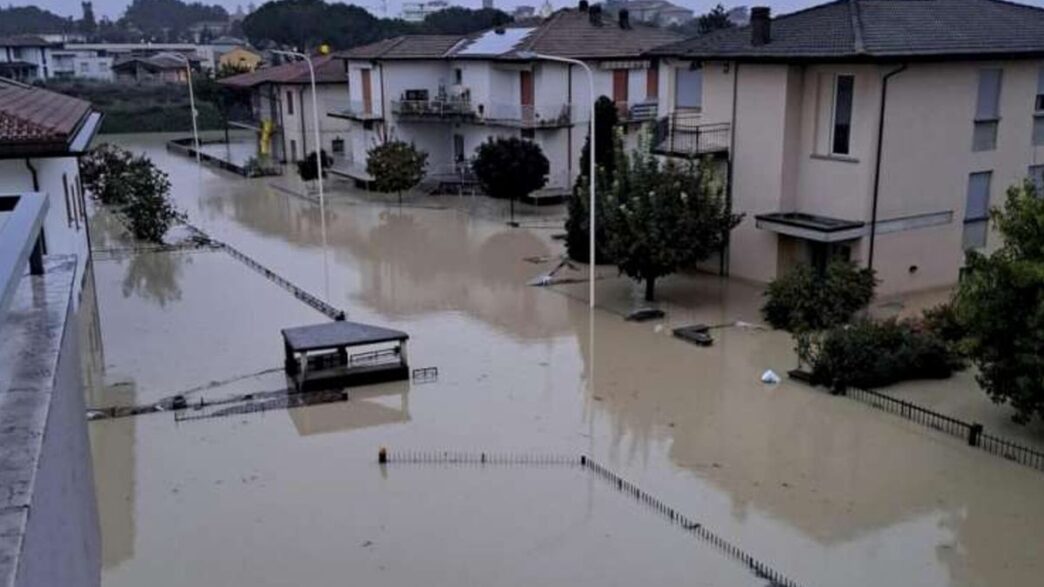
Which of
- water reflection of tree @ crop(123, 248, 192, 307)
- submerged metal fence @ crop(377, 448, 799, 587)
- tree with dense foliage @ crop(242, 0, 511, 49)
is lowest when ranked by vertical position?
water reflection of tree @ crop(123, 248, 192, 307)

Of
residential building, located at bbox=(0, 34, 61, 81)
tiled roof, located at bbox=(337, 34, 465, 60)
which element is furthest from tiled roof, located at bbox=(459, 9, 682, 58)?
residential building, located at bbox=(0, 34, 61, 81)

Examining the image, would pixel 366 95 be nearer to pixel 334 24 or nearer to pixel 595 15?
pixel 595 15

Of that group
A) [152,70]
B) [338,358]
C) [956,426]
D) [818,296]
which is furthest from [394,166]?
[152,70]

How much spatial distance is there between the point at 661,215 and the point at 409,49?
2243 cm

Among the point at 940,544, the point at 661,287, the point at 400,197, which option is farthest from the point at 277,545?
the point at 400,197

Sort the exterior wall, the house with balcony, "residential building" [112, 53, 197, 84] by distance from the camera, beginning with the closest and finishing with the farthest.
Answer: the exterior wall < the house with balcony < "residential building" [112, 53, 197, 84]

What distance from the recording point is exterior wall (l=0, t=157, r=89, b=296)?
1789 centimetres

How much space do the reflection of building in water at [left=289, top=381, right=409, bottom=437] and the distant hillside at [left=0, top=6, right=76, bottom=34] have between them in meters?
183

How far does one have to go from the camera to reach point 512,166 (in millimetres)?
32250

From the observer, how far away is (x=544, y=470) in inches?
504

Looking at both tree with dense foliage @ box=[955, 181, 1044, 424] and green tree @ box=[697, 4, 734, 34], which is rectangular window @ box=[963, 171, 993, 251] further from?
green tree @ box=[697, 4, 734, 34]

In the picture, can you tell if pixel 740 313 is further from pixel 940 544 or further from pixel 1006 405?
pixel 940 544

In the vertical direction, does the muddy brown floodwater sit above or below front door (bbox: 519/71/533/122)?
below

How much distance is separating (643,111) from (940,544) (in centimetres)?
2698
